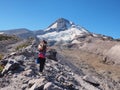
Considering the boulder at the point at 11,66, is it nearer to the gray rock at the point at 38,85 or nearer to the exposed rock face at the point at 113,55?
the gray rock at the point at 38,85

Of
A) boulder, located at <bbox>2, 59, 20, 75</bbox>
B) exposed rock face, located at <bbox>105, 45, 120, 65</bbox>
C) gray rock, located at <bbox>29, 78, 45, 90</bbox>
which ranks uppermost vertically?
→ boulder, located at <bbox>2, 59, 20, 75</bbox>

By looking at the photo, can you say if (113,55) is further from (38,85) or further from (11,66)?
(38,85)

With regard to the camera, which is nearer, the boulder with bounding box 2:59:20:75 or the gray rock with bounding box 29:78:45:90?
the gray rock with bounding box 29:78:45:90

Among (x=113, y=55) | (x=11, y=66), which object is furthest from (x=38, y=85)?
(x=113, y=55)

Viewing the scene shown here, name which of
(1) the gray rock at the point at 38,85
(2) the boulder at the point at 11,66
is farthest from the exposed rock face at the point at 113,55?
(1) the gray rock at the point at 38,85

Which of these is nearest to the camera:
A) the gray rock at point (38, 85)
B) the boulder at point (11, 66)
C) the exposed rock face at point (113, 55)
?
the gray rock at point (38, 85)

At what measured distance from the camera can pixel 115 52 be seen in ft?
324

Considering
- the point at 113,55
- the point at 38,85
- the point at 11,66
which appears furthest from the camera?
the point at 113,55

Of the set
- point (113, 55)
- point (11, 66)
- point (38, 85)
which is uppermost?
point (11, 66)

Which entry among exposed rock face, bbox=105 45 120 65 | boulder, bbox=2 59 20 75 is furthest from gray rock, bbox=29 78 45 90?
exposed rock face, bbox=105 45 120 65

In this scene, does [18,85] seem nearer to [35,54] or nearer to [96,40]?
[35,54]

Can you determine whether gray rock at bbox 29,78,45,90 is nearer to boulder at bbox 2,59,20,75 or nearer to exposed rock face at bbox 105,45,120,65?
boulder at bbox 2,59,20,75

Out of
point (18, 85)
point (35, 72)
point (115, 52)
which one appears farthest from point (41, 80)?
point (115, 52)

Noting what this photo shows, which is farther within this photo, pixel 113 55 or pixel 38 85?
pixel 113 55
